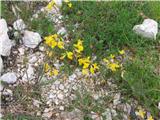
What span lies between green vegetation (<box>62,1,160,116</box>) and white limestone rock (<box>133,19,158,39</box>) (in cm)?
6

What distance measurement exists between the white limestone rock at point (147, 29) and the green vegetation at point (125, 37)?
56 millimetres

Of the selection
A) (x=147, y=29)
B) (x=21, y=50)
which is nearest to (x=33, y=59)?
(x=21, y=50)

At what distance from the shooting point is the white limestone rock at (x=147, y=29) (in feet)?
16.6

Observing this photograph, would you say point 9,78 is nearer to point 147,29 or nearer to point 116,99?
point 116,99

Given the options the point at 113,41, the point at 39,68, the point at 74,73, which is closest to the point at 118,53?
the point at 113,41

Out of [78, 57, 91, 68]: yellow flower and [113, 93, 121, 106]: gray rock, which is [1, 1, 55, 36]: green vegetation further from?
[113, 93, 121, 106]: gray rock

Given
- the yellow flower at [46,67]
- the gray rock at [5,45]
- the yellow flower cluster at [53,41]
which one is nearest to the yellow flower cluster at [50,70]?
the yellow flower at [46,67]

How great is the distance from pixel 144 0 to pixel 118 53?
0.83 m

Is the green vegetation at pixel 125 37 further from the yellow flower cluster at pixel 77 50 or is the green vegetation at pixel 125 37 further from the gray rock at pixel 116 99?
the yellow flower cluster at pixel 77 50

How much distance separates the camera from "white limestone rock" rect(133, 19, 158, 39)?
5.05 meters

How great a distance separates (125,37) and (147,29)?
0.26 metres

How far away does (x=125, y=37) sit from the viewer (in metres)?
4.99

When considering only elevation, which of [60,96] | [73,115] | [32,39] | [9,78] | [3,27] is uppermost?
[3,27]

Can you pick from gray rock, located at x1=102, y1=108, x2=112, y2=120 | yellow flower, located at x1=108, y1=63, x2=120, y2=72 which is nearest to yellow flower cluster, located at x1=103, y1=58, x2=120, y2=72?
yellow flower, located at x1=108, y1=63, x2=120, y2=72
